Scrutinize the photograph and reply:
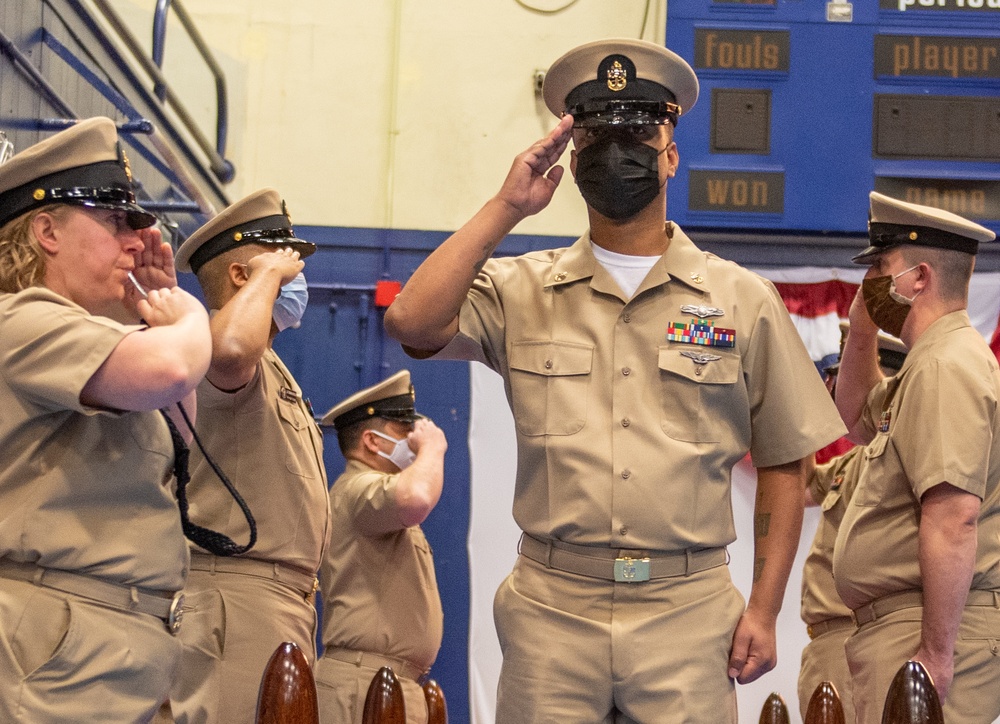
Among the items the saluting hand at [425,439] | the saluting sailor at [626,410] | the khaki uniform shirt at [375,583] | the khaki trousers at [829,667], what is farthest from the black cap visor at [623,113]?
the khaki trousers at [829,667]

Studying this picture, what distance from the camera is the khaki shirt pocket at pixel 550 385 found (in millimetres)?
2334

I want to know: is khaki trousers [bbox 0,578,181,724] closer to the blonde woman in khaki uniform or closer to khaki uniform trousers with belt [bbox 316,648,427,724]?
the blonde woman in khaki uniform

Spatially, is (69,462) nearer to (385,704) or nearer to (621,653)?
(385,704)

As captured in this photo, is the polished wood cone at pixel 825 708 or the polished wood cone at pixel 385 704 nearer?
the polished wood cone at pixel 385 704

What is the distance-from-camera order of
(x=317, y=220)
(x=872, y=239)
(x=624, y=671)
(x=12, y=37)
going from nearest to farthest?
(x=624, y=671), (x=872, y=239), (x=12, y=37), (x=317, y=220)

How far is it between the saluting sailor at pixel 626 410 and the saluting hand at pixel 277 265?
80 cm

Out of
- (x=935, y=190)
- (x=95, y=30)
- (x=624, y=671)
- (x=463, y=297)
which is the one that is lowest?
(x=624, y=671)

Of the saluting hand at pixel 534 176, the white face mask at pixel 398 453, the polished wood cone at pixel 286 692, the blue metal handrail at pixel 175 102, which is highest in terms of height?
the blue metal handrail at pixel 175 102

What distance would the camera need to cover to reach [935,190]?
18.8ft

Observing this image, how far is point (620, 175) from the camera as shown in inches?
94.5

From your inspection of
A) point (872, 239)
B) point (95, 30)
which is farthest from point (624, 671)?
point (95, 30)

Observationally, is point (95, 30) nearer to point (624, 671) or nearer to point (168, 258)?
point (168, 258)

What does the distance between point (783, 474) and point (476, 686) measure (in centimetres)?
404

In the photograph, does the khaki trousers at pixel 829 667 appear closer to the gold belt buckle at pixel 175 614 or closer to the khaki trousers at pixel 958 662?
the khaki trousers at pixel 958 662
